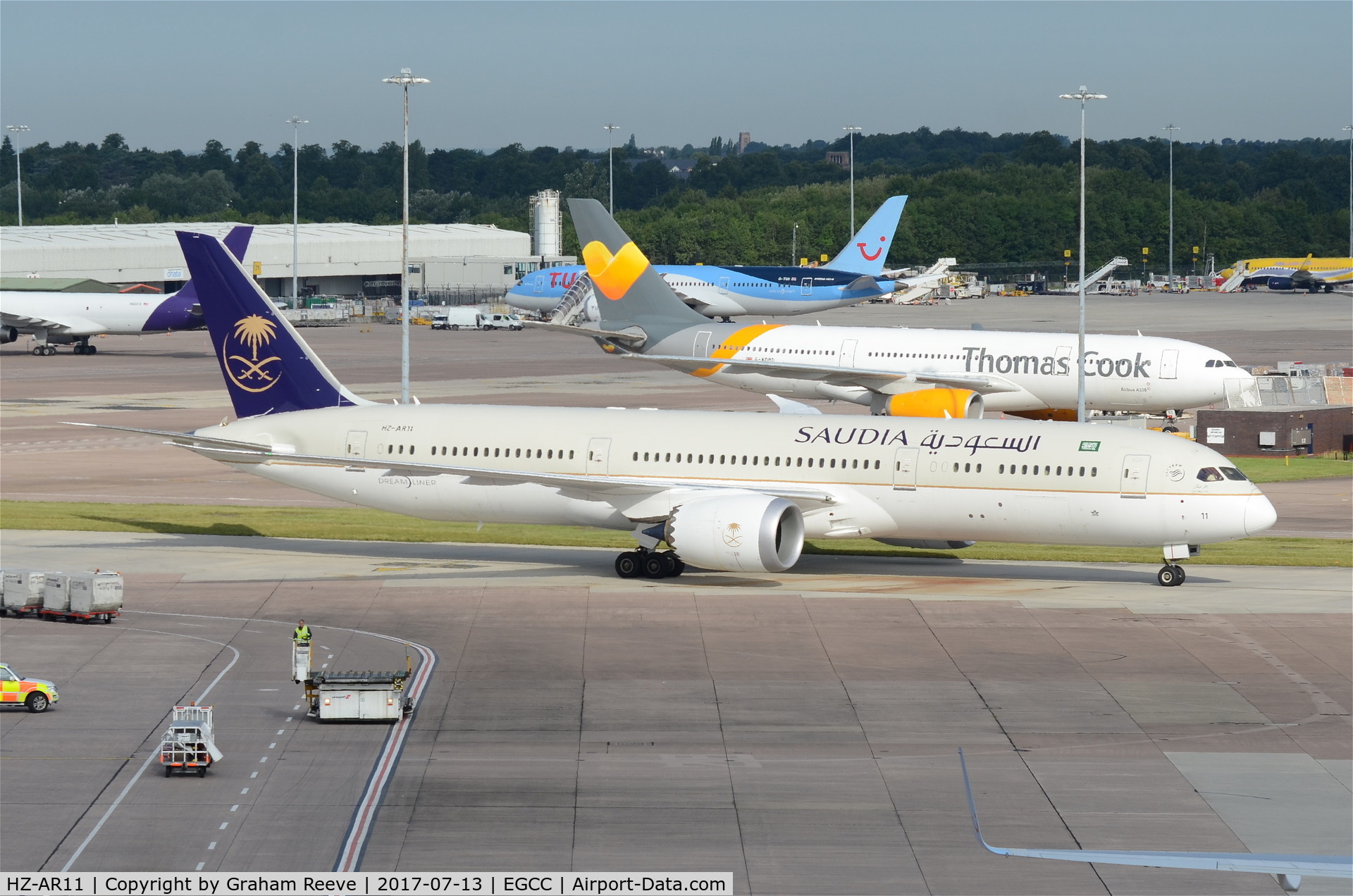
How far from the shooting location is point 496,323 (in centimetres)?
15000

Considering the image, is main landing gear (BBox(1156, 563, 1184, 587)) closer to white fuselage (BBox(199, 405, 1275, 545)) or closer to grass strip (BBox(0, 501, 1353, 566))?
white fuselage (BBox(199, 405, 1275, 545))

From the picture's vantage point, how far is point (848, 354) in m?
70.6

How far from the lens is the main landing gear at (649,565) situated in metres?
40.8

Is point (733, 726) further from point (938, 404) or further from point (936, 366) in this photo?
point (936, 366)

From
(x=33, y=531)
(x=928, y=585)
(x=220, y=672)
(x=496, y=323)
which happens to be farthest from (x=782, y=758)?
(x=496, y=323)

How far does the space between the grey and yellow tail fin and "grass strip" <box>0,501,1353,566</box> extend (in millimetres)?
22048

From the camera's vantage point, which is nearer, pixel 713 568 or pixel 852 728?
pixel 852 728

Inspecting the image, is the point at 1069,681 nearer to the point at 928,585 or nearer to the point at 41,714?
the point at 928,585

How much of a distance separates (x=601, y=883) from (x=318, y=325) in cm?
14090

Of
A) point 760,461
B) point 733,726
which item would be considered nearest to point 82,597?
point 733,726

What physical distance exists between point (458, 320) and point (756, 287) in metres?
28.8

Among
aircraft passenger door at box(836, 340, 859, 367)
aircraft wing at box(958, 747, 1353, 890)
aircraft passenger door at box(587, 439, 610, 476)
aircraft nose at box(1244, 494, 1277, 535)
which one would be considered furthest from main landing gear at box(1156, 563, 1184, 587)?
aircraft passenger door at box(836, 340, 859, 367)

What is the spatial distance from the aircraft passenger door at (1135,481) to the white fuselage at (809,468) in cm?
3

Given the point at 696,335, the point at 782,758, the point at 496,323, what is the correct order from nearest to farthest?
the point at 782,758, the point at 696,335, the point at 496,323
